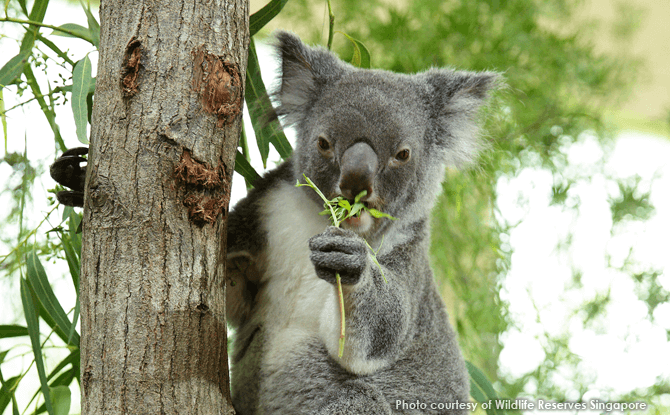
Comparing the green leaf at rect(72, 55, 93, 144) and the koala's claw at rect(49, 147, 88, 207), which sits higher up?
the green leaf at rect(72, 55, 93, 144)

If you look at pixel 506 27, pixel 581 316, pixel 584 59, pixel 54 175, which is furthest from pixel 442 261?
pixel 54 175

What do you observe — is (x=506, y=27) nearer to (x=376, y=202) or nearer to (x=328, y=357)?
(x=376, y=202)

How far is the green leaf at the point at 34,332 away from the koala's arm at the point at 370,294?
937mm

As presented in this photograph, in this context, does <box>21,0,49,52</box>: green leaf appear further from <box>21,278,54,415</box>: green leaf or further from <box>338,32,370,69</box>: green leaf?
<box>338,32,370,69</box>: green leaf

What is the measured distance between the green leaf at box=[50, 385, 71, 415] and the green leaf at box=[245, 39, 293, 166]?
3.65 ft

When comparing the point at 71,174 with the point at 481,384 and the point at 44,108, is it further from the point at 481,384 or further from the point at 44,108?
the point at 481,384

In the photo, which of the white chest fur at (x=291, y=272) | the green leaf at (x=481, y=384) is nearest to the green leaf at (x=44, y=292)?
the white chest fur at (x=291, y=272)

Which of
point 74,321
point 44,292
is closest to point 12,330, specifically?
point 44,292

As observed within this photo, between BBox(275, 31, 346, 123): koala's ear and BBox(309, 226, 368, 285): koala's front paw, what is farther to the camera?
BBox(275, 31, 346, 123): koala's ear

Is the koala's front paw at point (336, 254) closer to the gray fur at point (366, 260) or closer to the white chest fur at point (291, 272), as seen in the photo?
the gray fur at point (366, 260)

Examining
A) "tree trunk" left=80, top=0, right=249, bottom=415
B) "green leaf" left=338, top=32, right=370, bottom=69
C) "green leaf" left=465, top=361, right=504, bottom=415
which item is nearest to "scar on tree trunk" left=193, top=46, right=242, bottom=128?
"tree trunk" left=80, top=0, right=249, bottom=415

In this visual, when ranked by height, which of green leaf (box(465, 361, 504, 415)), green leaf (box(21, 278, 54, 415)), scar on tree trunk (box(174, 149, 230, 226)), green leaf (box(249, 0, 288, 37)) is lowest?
green leaf (box(465, 361, 504, 415))

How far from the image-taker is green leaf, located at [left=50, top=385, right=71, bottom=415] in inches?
76.2

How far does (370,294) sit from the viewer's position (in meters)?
1.95
